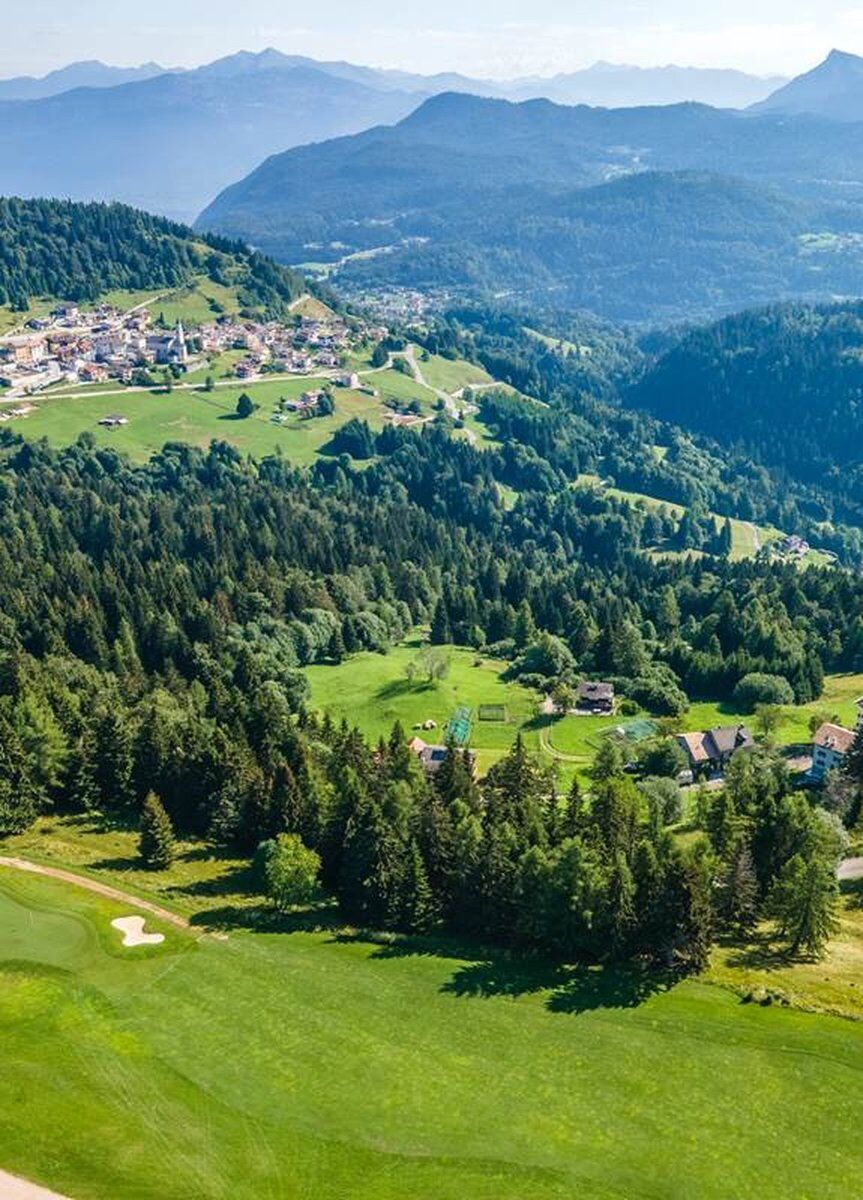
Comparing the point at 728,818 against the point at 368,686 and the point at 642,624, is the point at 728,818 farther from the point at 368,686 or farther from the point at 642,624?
the point at 642,624

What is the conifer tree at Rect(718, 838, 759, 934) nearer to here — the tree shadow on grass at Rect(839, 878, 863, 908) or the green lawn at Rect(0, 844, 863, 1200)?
the tree shadow on grass at Rect(839, 878, 863, 908)

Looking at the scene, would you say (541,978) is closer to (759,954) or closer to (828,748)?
(759,954)

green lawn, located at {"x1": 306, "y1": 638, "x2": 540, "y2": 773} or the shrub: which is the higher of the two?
the shrub

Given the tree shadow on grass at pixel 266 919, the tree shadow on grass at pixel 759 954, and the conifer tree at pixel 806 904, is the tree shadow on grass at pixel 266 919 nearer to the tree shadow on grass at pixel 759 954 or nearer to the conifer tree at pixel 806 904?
the tree shadow on grass at pixel 759 954

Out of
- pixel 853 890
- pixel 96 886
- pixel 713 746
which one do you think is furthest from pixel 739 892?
pixel 96 886

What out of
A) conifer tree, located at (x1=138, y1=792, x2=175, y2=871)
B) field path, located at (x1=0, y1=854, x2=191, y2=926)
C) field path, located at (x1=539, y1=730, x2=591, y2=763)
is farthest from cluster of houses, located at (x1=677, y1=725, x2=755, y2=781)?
field path, located at (x1=0, y1=854, x2=191, y2=926)

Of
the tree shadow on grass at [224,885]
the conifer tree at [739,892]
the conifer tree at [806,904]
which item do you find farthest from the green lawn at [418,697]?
the conifer tree at [806,904]
